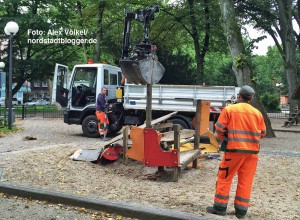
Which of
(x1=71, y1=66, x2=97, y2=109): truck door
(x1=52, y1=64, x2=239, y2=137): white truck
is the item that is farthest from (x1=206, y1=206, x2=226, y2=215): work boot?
(x1=71, y1=66, x2=97, y2=109): truck door

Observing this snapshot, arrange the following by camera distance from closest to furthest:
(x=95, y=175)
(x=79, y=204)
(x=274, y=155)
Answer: (x=79, y=204), (x=95, y=175), (x=274, y=155)

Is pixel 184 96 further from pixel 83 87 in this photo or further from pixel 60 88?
pixel 60 88

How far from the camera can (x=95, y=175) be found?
7734 mm

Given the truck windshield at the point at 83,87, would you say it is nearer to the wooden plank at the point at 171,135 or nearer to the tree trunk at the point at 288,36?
the wooden plank at the point at 171,135

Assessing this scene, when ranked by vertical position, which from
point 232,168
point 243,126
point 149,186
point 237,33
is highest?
point 237,33

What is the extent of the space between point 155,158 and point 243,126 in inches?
108

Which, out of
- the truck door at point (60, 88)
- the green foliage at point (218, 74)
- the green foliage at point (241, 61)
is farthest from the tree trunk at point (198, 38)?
the green foliage at point (218, 74)

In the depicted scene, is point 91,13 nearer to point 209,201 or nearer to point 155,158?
point 155,158

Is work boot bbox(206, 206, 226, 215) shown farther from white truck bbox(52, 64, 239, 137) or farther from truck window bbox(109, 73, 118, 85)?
truck window bbox(109, 73, 118, 85)

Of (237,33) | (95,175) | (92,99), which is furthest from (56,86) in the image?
(95,175)

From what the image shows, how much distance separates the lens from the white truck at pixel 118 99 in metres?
13.9

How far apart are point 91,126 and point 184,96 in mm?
3719

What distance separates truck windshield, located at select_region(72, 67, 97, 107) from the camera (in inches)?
604

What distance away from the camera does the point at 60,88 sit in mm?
15516
